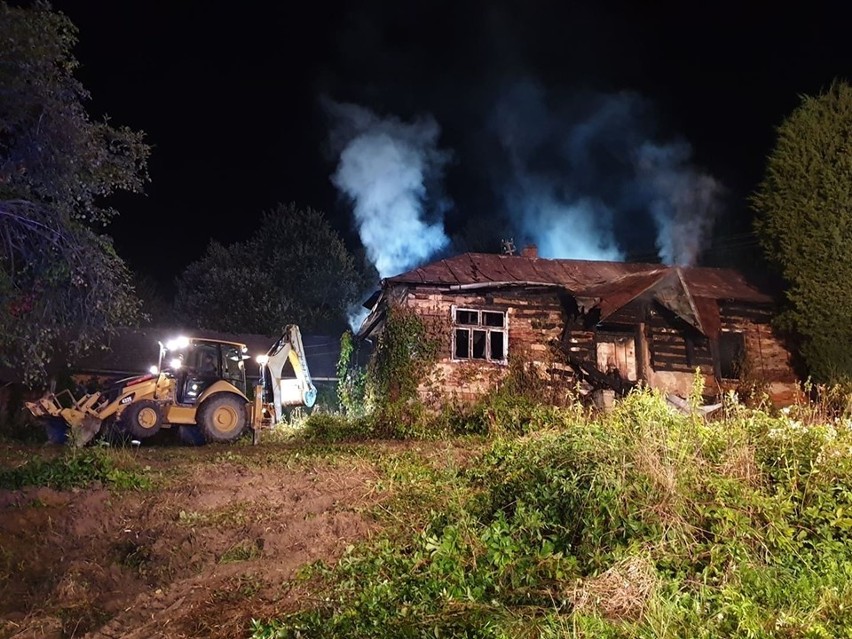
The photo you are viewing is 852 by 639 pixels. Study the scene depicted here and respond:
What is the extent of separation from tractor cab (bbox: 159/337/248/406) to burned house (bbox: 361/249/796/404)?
4.61m

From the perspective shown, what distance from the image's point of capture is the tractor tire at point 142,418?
42.7 ft

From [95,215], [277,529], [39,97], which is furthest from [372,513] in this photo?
[39,97]

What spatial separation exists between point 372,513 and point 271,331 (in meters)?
29.8

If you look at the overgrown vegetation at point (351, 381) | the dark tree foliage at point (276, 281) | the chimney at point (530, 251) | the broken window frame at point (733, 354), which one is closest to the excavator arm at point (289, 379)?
the overgrown vegetation at point (351, 381)

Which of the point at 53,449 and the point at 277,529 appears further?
the point at 53,449

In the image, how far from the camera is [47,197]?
9.06 m

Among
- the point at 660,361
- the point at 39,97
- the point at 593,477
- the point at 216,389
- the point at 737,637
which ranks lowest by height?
the point at 737,637

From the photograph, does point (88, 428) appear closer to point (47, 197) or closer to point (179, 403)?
point (179, 403)

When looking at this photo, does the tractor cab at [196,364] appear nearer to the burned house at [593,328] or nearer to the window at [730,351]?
the burned house at [593,328]

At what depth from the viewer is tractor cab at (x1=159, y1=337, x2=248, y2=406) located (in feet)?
45.3

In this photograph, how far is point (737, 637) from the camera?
11.4 ft

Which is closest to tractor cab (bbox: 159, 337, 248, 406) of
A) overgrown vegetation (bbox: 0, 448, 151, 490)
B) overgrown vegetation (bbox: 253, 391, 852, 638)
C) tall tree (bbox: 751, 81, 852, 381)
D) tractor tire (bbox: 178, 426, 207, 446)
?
tractor tire (bbox: 178, 426, 207, 446)

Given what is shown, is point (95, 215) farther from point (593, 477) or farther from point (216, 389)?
point (593, 477)

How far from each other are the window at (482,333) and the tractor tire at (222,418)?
19.3ft
